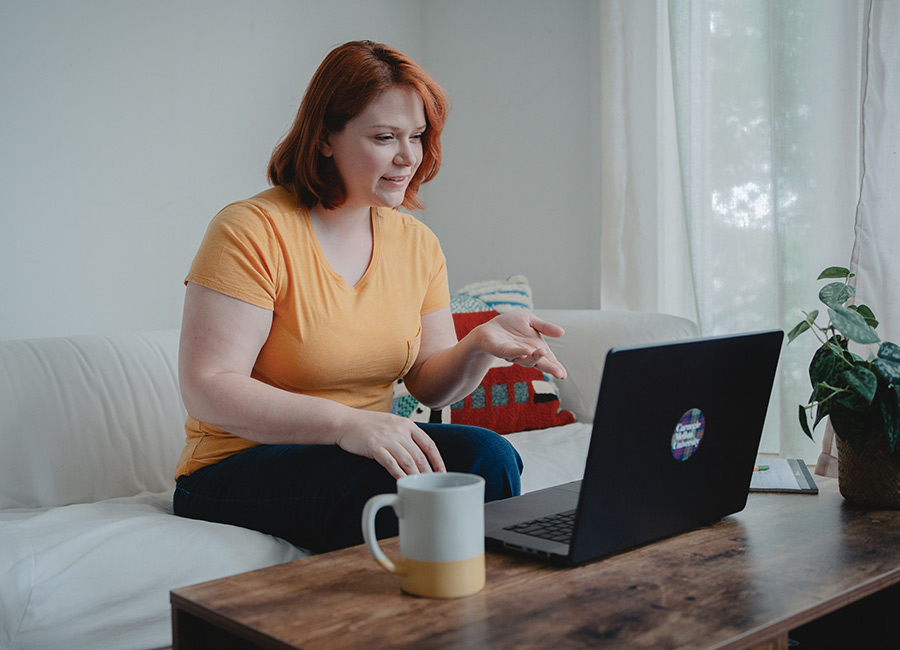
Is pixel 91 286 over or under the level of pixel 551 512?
over

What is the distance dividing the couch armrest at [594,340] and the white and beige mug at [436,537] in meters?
1.44

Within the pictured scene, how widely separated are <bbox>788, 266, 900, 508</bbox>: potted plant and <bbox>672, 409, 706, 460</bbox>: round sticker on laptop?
27 cm

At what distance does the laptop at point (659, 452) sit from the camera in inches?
30.9

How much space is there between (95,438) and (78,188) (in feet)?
2.39

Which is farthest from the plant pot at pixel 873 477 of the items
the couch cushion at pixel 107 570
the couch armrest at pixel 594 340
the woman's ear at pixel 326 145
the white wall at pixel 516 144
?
the white wall at pixel 516 144

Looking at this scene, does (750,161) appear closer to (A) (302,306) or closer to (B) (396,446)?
(A) (302,306)

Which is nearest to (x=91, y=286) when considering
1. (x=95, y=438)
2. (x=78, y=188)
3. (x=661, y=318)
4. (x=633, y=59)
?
(x=78, y=188)

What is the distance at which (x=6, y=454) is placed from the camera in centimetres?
144

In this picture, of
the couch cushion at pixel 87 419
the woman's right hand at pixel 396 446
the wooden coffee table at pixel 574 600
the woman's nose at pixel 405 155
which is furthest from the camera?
the couch cushion at pixel 87 419

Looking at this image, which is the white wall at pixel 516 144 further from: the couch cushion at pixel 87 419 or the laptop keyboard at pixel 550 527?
the laptop keyboard at pixel 550 527

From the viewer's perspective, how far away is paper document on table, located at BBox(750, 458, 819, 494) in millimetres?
1170

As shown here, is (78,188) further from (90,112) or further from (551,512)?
(551,512)

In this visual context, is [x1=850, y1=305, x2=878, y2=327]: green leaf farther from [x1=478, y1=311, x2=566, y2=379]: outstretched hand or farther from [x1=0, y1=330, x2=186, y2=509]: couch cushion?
[x1=0, y1=330, x2=186, y2=509]: couch cushion

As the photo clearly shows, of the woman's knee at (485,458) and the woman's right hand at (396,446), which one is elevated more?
the woman's right hand at (396,446)
